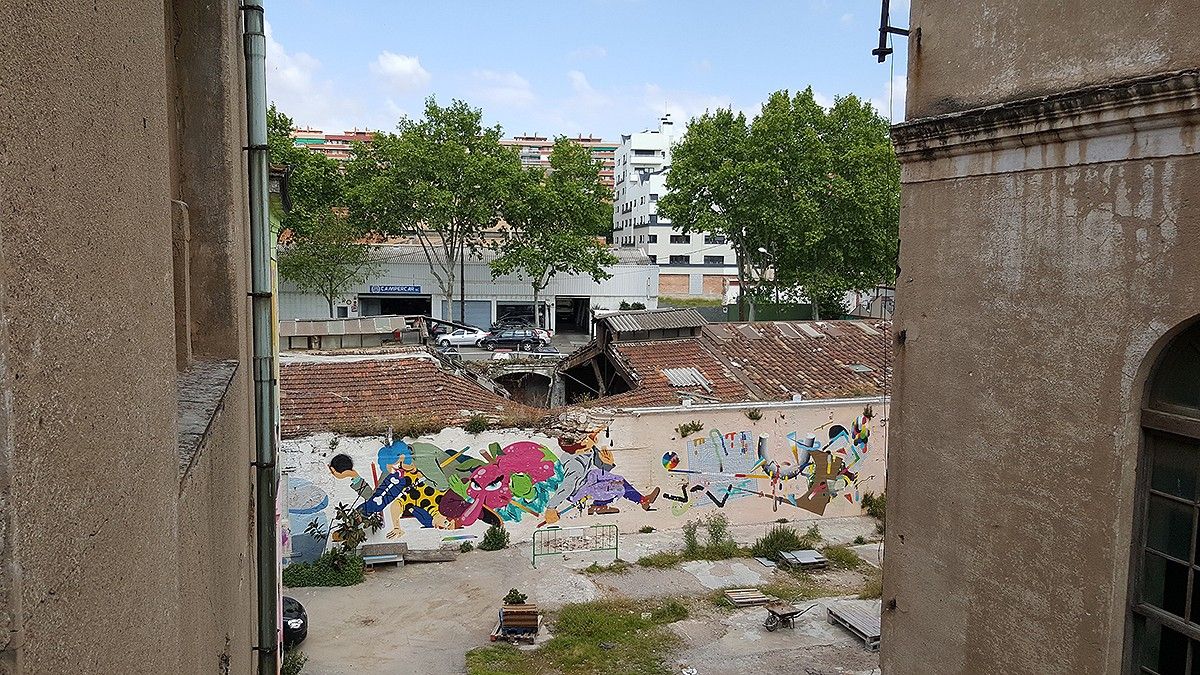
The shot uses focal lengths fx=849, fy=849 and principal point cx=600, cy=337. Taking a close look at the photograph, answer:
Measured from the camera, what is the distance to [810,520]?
17.5 meters

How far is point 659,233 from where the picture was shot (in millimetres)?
56750

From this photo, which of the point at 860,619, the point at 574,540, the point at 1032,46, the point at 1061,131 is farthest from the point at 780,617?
the point at 1032,46

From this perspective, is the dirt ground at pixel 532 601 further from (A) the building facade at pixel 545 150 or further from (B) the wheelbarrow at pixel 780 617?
(A) the building facade at pixel 545 150

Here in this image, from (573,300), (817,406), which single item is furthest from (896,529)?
(573,300)

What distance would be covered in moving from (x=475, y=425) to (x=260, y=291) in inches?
381

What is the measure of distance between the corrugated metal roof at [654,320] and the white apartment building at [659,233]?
22.9 meters

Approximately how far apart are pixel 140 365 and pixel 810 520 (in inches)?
644

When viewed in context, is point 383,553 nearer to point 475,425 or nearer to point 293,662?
point 475,425

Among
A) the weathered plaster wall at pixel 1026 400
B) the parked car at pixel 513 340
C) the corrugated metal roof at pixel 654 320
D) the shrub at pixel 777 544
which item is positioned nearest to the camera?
the weathered plaster wall at pixel 1026 400

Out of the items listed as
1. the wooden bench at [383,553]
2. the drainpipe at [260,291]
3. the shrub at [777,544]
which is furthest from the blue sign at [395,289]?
the drainpipe at [260,291]

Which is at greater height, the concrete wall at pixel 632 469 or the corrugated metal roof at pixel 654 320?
the corrugated metal roof at pixel 654 320

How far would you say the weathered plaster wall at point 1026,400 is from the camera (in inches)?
187

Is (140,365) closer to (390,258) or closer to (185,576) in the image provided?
(185,576)

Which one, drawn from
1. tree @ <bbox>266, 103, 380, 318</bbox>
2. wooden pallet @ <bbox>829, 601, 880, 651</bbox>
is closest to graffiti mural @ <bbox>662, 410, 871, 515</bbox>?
wooden pallet @ <bbox>829, 601, 880, 651</bbox>
